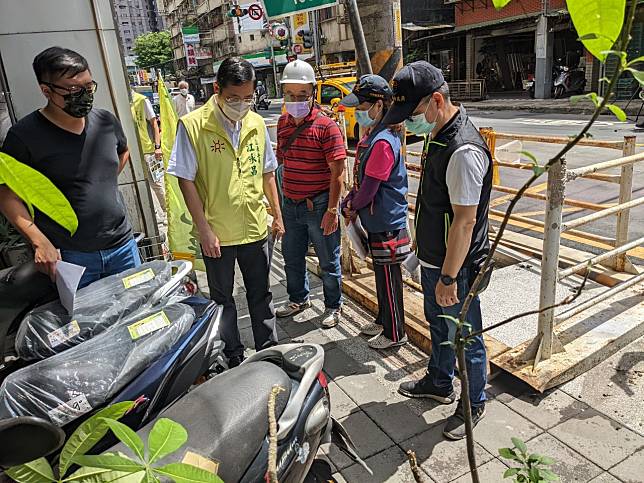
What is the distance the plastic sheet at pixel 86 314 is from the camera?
1.89 m

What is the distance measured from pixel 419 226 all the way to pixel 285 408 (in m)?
1.14

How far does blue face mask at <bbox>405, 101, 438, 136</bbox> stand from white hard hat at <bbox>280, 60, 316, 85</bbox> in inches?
46.0

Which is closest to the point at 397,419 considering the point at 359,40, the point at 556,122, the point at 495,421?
the point at 495,421

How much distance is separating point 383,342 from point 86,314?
194cm

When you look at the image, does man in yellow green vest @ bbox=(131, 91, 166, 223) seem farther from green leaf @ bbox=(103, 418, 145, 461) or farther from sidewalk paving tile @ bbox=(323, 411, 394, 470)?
green leaf @ bbox=(103, 418, 145, 461)

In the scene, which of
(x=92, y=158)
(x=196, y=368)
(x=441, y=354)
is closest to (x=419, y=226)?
(x=441, y=354)

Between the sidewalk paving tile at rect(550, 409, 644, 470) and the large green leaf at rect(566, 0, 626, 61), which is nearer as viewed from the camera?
the large green leaf at rect(566, 0, 626, 61)

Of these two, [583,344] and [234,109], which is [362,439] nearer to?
[583,344]

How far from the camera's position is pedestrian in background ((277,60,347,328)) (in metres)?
3.42

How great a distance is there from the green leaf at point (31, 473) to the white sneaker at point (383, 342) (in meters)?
2.51

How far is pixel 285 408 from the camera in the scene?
1.79m

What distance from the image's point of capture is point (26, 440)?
1.05m

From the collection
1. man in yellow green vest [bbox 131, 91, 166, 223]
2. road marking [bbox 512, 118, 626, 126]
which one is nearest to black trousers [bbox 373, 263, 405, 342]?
man in yellow green vest [bbox 131, 91, 166, 223]

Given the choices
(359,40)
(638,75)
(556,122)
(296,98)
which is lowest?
(556,122)
